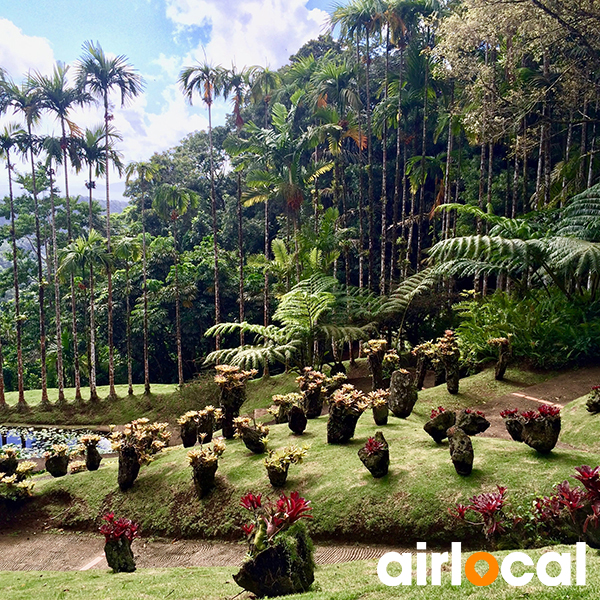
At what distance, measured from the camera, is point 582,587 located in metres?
2.56

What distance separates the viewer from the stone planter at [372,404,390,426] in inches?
277

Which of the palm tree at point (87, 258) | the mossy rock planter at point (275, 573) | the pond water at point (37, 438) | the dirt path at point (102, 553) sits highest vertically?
the palm tree at point (87, 258)

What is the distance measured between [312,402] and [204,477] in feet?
8.24

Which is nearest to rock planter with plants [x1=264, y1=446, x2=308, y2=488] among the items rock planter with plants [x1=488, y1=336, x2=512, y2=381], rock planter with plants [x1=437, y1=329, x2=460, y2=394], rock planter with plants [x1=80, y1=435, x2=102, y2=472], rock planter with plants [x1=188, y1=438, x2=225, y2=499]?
rock planter with plants [x1=188, y1=438, x2=225, y2=499]

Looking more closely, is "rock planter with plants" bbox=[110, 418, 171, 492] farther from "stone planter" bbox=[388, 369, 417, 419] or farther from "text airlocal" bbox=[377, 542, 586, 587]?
"text airlocal" bbox=[377, 542, 586, 587]

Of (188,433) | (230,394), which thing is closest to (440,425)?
(230,394)

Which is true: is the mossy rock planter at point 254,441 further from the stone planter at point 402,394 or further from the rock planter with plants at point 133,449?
the stone planter at point 402,394

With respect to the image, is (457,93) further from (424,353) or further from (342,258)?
(424,353)

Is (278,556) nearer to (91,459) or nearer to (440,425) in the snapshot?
(440,425)

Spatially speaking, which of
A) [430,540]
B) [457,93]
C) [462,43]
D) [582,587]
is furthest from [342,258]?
[582,587]

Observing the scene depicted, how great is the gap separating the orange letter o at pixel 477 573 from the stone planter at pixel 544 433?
6.69 ft

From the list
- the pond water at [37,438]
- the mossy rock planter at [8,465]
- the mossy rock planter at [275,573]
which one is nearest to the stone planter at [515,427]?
the mossy rock planter at [275,573]

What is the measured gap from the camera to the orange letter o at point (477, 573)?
9.73 feet

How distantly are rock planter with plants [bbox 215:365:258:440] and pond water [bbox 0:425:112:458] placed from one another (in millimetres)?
5544
